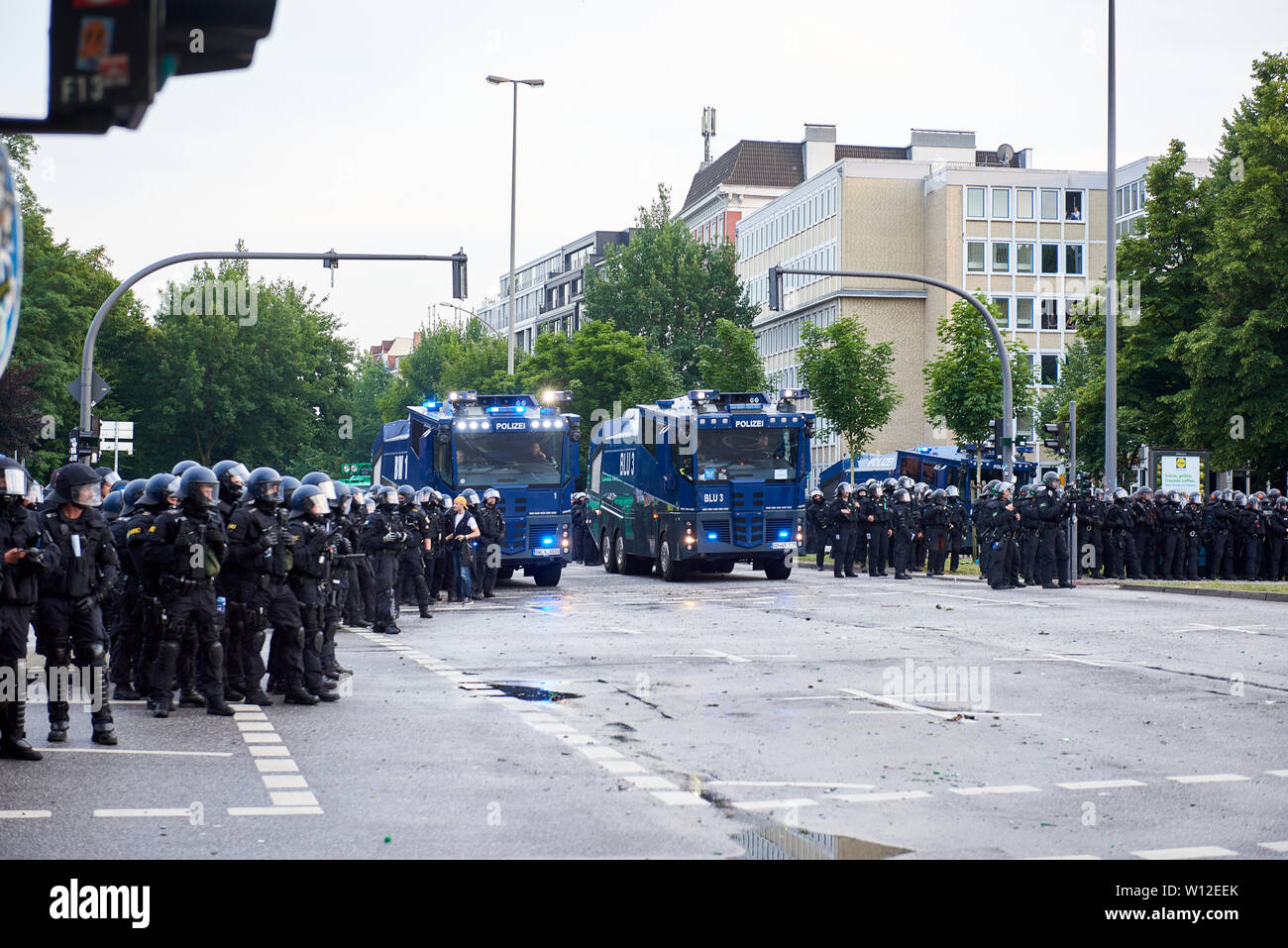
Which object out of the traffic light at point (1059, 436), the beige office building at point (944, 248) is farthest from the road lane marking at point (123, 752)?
the beige office building at point (944, 248)

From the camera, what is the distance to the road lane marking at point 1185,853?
706 cm

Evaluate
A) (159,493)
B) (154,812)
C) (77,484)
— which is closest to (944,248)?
(159,493)

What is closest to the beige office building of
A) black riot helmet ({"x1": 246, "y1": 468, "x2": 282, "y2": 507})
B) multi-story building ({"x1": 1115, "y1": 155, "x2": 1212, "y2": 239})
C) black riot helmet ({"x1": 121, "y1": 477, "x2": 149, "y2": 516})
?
multi-story building ({"x1": 1115, "y1": 155, "x2": 1212, "y2": 239})

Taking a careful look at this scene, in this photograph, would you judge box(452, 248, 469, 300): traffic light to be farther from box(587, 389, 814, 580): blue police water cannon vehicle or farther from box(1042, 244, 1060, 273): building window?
box(1042, 244, 1060, 273): building window

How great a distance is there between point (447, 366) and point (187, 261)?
68352mm

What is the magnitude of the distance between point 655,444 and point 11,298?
30021mm

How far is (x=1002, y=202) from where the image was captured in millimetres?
84438

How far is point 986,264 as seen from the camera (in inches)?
3324

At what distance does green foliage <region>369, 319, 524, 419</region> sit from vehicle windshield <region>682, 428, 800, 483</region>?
4343 centimetres

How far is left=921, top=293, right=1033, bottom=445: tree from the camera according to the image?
151 feet

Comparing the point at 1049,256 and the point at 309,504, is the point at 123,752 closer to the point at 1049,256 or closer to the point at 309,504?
the point at 309,504

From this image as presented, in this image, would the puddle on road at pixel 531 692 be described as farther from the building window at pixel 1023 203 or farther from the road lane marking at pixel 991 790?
the building window at pixel 1023 203

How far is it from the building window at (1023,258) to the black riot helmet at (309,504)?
7482 cm
